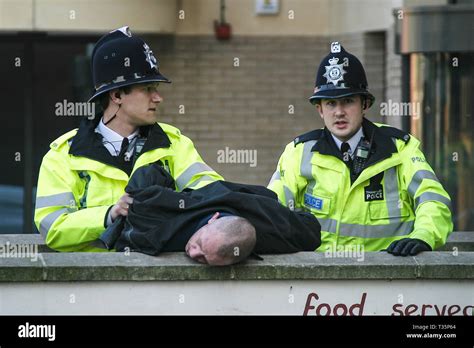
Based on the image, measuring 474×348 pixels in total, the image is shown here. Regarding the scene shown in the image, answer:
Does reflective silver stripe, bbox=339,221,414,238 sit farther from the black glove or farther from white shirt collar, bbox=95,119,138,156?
white shirt collar, bbox=95,119,138,156

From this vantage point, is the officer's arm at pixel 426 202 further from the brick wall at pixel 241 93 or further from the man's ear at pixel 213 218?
the brick wall at pixel 241 93

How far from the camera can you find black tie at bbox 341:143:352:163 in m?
6.43

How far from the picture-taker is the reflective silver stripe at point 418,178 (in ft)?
20.6

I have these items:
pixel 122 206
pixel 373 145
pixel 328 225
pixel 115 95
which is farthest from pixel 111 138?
pixel 373 145

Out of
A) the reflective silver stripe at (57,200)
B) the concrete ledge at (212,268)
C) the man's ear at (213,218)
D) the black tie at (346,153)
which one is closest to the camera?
the concrete ledge at (212,268)

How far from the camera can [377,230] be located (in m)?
6.38

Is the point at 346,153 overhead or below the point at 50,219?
overhead

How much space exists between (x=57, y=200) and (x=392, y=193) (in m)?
1.61

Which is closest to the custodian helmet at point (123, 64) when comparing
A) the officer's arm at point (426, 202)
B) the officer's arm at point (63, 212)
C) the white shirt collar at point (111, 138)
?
the white shirt collar at point (111, 138)

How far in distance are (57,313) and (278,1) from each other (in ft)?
27.3

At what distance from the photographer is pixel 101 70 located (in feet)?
20.9

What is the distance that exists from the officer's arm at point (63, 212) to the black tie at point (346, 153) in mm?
1241

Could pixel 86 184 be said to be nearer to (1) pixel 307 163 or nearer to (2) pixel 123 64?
(2) pixel 123 64

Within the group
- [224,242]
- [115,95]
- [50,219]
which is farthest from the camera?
[115,95]
